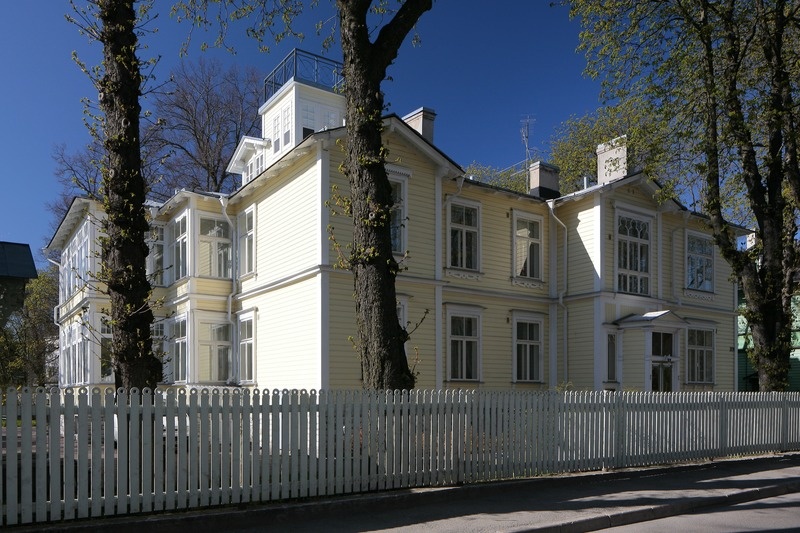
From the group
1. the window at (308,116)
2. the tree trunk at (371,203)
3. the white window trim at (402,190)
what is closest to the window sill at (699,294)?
the white window trim at (402,190)

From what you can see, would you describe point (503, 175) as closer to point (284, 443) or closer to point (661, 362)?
point (661, 362)

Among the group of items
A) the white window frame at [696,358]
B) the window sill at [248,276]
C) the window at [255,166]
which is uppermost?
the window at [255,166]

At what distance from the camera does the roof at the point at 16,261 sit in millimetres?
15156

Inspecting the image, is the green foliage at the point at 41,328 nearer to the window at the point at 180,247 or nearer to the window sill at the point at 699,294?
the window at the point at 180,247

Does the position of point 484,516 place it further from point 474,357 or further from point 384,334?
point 474,357

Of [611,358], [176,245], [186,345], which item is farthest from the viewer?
[176,245]

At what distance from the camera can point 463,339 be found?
63.0 ft

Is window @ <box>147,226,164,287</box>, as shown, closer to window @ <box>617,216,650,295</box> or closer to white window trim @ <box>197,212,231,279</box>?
white window trim @ <box>197,212,231,279</box>

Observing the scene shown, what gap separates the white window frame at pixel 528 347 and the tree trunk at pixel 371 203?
10.7 m

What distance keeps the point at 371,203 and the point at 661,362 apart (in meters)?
13.9

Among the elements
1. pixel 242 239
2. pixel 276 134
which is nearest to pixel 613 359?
pixel 242 239

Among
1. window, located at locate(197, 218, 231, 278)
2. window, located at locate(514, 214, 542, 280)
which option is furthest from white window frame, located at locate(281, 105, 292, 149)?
window, located at locate(514, 214, 542, 280)

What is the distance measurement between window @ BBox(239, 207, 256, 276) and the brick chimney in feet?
30.9

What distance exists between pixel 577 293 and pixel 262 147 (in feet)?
43.1
